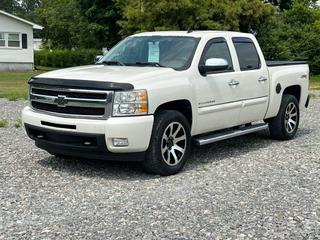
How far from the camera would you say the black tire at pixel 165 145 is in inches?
261

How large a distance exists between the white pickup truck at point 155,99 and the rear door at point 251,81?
15mm

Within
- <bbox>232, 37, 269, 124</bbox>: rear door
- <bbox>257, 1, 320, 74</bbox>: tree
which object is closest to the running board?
<bbox>232, 37, 269, 124</bbox>: rear door

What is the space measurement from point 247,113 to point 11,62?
32856mm

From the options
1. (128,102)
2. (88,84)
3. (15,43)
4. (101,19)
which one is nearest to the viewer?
(128,102)

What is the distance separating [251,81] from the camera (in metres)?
8.42

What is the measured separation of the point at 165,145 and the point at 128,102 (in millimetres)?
841

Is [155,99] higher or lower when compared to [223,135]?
higher

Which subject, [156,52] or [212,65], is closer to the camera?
[212,65]

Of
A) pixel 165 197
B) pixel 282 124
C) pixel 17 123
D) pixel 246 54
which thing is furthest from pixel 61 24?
pixel 165 197

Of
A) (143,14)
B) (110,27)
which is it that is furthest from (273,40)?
(110,27)

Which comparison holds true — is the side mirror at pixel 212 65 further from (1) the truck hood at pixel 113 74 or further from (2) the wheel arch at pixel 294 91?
(2) the wheel arch at pixel 294 91

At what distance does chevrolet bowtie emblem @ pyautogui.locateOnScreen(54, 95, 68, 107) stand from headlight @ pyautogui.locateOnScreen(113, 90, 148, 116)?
0.66 meters

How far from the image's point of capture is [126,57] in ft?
A: 26.2

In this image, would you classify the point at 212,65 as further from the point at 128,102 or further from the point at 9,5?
the point at 9,5
